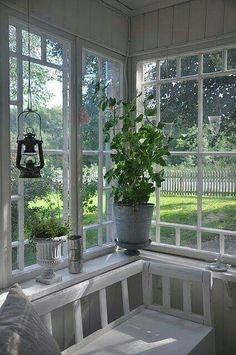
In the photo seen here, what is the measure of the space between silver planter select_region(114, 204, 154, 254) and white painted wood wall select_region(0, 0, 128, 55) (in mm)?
1141

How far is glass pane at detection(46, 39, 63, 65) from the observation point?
211 cm

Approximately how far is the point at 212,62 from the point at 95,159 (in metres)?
1.02

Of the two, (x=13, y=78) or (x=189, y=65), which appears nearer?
(x=13, y=78)

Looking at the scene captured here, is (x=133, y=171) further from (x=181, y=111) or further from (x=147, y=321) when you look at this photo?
(x=147, y=321)

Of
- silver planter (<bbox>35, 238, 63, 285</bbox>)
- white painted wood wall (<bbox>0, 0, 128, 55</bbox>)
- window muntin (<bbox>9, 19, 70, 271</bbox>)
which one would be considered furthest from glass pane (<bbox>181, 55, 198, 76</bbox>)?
silver planter (<bbox>35, 238, 63, 285</bbox>)

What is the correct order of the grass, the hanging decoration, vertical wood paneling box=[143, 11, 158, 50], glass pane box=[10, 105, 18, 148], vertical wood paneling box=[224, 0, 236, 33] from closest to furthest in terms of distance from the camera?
the hanging decoration, glass pane box=[10, 105, 18, 148], vertical wood paneling box=[224, 0, 236, 33], the grass, vertical wood paneling box=[143, 11, 158, 50]

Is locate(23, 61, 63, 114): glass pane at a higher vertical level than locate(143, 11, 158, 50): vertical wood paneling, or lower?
lower

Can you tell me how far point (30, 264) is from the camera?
205 cm

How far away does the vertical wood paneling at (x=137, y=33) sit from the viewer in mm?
2621

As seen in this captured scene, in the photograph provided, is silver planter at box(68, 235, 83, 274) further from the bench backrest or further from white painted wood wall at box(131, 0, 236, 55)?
white painted wood wall at box(131, 0, 236, 55)

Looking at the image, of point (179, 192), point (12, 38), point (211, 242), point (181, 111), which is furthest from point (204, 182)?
point (12, 38)

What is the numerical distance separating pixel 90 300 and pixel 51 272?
491 mm

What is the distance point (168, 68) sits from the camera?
255 cm

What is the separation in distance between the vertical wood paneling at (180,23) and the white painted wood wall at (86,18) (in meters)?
0.39
